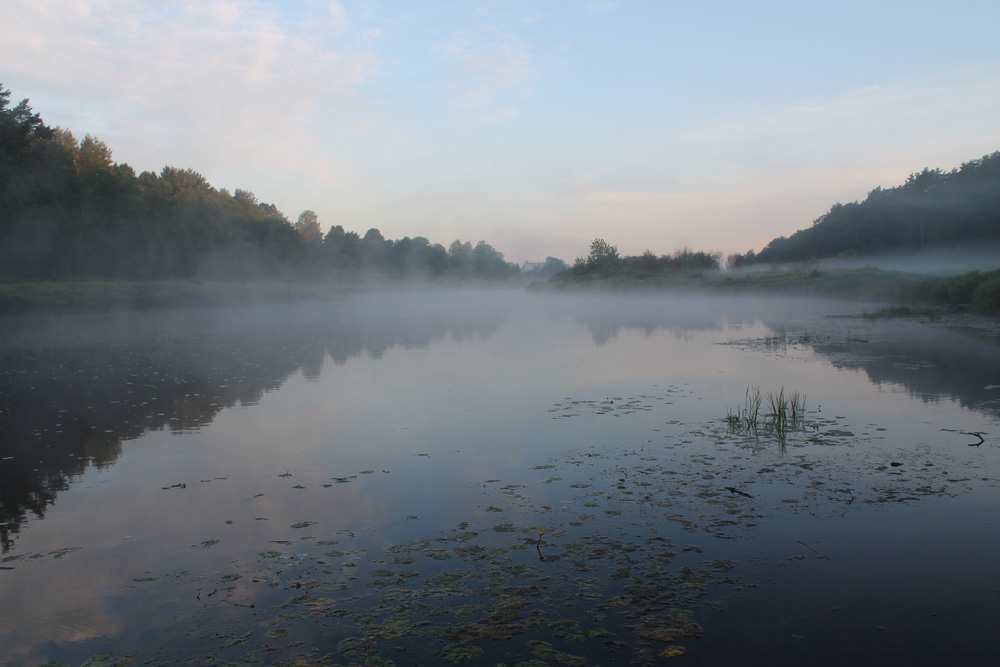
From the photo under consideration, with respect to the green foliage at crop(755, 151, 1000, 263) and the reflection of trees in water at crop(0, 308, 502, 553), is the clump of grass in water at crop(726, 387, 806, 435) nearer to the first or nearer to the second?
the reflection of trees in water at crop(0, 308, 502, 553)

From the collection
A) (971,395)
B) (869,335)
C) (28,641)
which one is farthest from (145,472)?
(869,335)

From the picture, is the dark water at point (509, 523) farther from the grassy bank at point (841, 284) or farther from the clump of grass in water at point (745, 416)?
the grassy bank at point (841, 284)

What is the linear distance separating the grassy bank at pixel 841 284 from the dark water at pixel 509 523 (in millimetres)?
15594

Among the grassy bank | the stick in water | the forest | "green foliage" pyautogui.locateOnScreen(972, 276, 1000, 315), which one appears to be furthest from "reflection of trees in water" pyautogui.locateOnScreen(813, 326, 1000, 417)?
the forest

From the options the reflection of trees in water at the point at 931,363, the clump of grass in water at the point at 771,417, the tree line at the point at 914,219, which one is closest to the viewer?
the clump of grass in water at the point at 771,417

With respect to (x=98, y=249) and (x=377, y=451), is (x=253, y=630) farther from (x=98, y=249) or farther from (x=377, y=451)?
(x=98, y=249)

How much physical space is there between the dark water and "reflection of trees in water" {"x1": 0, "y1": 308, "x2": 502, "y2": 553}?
84 millimetres

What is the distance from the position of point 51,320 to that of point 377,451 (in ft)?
112

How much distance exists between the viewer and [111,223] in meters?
47.3

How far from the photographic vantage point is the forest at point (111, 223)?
39344 millimetres

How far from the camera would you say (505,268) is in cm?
14788

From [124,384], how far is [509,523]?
10713 mm

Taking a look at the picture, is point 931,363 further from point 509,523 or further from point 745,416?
point 509,523

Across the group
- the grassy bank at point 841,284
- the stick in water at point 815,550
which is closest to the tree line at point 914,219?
the grassy bank at point 841,284
